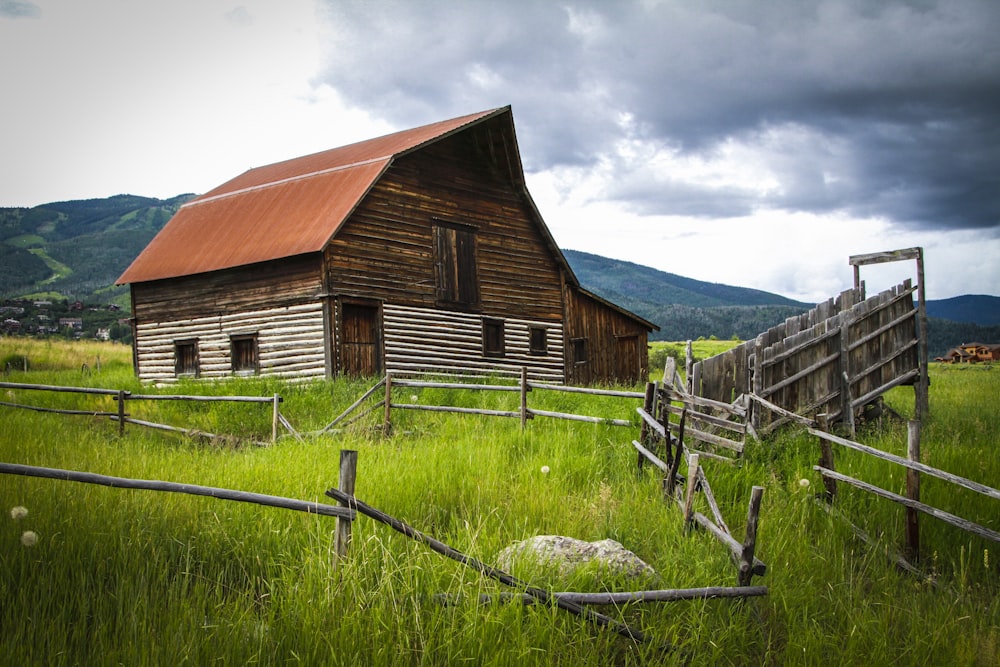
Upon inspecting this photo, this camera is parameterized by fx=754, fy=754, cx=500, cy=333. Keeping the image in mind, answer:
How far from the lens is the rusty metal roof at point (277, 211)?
65.3ft

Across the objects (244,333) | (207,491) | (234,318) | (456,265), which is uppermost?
(456,265)

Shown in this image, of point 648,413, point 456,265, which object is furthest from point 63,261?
point 648,413

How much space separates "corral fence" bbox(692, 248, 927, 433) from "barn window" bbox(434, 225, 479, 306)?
11.1m

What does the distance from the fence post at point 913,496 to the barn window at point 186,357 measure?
65.8 ft

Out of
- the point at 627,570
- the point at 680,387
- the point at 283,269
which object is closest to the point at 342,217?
the point at 283,269

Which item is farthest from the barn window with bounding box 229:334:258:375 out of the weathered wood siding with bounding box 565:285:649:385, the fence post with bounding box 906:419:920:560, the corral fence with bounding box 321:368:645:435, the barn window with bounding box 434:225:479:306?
the fence post with bounding box 906:419:920:560

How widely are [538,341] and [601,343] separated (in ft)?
10.3

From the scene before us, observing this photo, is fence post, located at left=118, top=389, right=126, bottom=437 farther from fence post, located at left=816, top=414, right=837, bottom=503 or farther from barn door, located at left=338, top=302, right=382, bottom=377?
fence post, located at left=816, top=414, right=837, bottom=503

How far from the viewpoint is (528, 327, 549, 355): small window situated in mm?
24492

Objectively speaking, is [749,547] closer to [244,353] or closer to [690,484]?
[690,484]

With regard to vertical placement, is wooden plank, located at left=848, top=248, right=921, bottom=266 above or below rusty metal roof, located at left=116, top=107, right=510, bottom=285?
below

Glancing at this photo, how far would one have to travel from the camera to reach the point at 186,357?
22750 mm

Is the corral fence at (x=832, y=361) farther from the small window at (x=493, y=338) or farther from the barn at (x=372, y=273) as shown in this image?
the small window at (x=493, y=338)

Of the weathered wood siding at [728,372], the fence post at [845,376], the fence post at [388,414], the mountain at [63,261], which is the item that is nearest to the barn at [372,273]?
the fence post at [388,414]
